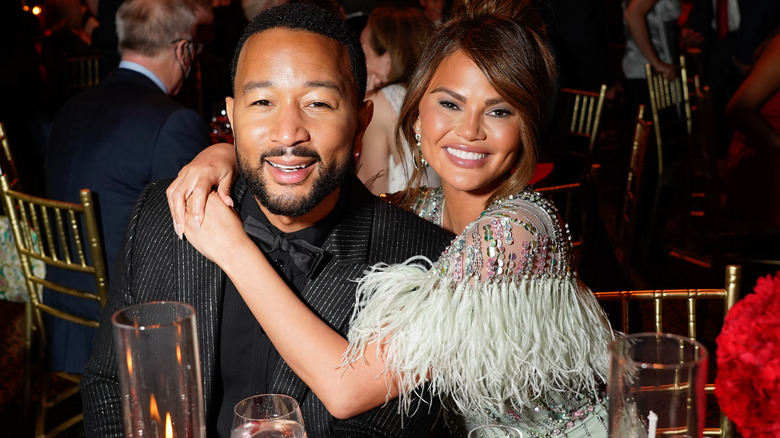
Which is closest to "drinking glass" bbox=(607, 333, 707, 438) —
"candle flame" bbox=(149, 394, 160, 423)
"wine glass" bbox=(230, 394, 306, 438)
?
"wine glass" bbox=(230, 394, 306, 438)

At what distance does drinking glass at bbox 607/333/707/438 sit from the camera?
3.04 feet

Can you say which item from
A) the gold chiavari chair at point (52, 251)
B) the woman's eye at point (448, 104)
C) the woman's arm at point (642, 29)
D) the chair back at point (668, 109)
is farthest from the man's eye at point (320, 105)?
the woman's arm at point (642, 29)

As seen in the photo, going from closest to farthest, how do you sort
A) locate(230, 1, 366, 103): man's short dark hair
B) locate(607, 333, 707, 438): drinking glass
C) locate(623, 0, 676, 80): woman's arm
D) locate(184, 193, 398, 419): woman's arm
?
locate(607, 333, 707, 438): drinking glass
locate(184, 193, 398, 419): woman's arm
locate(230, 1, 366, 103): man's short dark hair
locate(623, 0, 676, 80): woman's arm

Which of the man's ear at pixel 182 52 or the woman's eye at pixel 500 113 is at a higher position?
the man's ear at pixel 182 52

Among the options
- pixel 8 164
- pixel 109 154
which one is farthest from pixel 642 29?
pixel 8 164

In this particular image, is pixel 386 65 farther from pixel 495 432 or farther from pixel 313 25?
pixel 495 432

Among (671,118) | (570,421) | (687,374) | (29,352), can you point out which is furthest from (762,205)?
(29,352)

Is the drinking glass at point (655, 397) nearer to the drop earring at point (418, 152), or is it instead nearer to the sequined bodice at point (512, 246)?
the sequined bodice at point (512, 246)

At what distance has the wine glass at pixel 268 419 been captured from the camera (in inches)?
45.4

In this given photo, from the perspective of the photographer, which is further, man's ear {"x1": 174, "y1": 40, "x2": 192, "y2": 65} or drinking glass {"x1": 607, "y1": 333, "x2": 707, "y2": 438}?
man's ear {"x1": 174, "y1": 40, "x2": 192, "y2": 65}

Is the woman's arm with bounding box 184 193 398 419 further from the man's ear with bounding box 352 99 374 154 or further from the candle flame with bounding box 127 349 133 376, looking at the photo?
the candle flame with bounding box 127 349 133 376

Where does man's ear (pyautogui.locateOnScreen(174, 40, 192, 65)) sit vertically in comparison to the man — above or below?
above

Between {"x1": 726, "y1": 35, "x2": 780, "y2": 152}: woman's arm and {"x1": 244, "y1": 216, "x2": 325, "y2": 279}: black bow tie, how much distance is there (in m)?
2.67

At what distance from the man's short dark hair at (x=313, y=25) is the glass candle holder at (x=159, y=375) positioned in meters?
0.80
